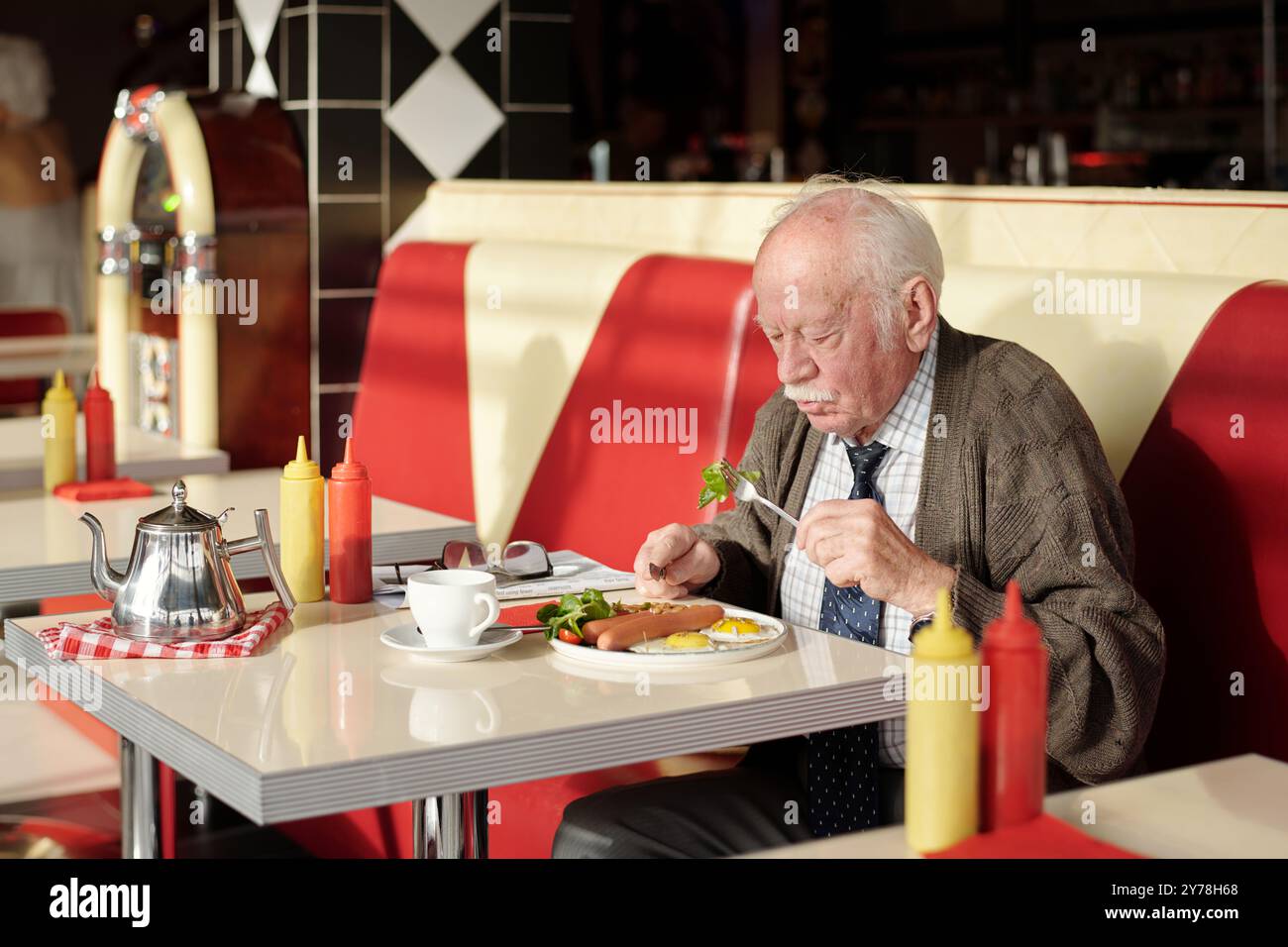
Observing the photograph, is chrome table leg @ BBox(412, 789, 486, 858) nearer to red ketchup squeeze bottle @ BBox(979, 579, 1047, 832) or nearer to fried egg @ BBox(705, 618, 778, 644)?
fried egg @ BBox(705, 618, 778, 644)

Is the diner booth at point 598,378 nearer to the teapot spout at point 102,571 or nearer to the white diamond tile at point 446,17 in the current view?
the teapot spout at point 102,571

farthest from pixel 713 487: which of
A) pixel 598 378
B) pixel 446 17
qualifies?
pixel 446 17

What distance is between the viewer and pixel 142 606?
1.85m

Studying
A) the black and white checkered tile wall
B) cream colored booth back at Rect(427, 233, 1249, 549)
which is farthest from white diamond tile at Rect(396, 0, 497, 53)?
cream colored booth back at Rect(427, 233, 1249, 549)

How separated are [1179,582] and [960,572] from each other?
381 mm

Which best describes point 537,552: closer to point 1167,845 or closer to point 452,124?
point 1167,845

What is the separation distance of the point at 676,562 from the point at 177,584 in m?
0.61

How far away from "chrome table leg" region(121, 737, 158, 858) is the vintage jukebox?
5.38 ft

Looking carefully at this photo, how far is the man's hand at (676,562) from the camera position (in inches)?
82.7

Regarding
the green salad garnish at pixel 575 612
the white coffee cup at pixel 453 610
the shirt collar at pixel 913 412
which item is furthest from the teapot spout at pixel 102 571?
the shirt collar at pixel 913 412

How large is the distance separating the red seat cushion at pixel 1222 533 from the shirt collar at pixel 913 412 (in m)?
0.30

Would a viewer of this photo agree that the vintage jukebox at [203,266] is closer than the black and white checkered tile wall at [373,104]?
Yes

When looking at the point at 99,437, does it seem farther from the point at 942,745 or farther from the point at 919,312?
the point at 942,745

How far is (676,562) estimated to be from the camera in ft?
6.98
